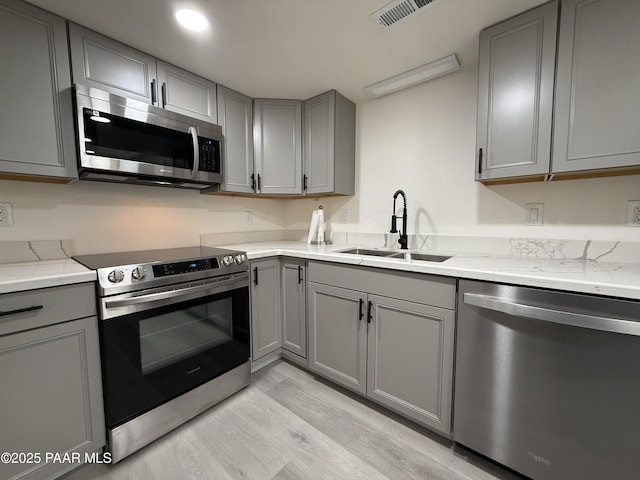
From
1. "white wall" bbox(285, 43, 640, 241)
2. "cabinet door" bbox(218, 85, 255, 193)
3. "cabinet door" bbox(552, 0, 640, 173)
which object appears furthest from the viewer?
"cabinet door" bbox(218, 85, 255, 193)

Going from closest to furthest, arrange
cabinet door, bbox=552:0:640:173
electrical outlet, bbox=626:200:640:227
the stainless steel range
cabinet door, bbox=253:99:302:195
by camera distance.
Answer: cabinet door, bbox=552:0:640:173 → the stainless steel range → electrical outlet, bbox=626:200:640:227 → cabinet door, bbox=253:99:302:195

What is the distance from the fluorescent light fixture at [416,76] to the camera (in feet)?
5.51

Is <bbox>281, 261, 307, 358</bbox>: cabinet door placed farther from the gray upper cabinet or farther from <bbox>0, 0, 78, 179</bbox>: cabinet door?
<bbox>0, 0, 78, 179</bbox>: cabinet door

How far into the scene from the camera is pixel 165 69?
169 centimetres

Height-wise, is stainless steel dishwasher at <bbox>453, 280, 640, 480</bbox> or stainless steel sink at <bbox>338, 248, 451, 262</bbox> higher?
stainless steel sink at <bbox>338, 248, 451, 262</bbox>

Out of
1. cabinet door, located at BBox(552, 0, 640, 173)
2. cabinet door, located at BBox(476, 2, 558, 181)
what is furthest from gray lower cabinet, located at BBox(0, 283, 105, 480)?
cabinet door, located at BBox(552, 0, 640, 173)

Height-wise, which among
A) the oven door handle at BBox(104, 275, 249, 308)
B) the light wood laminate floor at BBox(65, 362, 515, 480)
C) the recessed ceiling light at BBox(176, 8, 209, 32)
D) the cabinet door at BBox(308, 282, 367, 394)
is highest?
the recessed ceiling light at BBox(176, 8, 209, 32)

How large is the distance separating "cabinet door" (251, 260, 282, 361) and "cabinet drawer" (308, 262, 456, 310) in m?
0.37

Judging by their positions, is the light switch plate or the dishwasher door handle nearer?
the dishwasher door handle

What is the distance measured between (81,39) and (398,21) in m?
1.66

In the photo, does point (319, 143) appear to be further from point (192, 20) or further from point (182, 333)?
point (182, 333)

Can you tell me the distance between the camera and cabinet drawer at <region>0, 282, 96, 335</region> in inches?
39.0

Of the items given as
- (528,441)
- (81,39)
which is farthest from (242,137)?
(528,441)

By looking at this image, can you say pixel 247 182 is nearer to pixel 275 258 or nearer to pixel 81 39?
pixel 275 258
